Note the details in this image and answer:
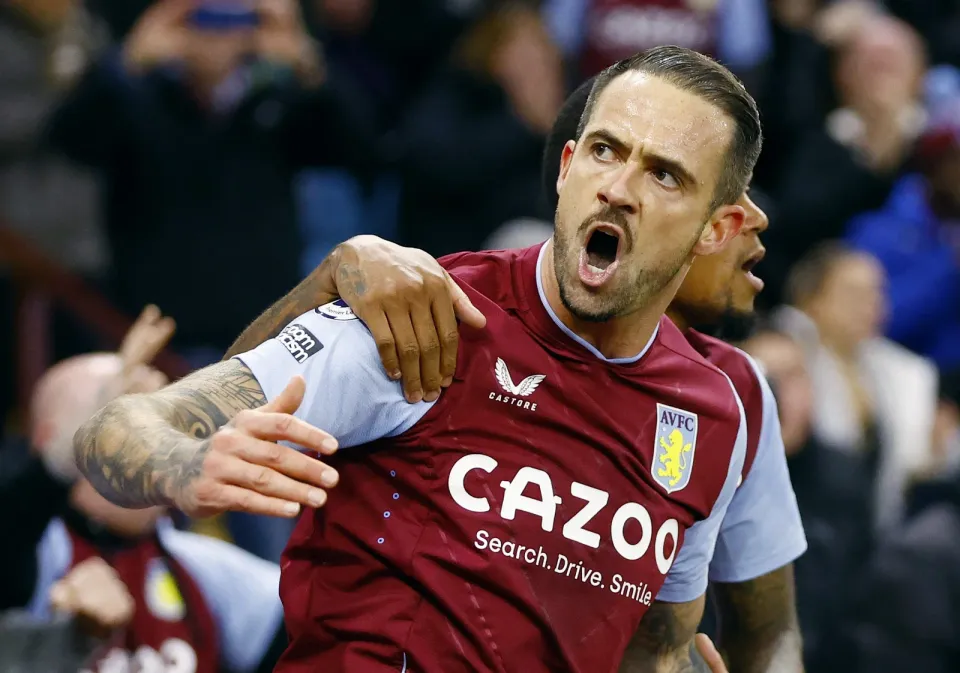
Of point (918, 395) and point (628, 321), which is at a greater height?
point (628, 321)

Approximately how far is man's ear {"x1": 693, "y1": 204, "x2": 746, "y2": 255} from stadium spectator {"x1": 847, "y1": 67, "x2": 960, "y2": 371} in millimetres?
4109

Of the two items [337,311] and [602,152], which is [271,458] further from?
[602,152]

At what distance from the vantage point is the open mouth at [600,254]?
274cm

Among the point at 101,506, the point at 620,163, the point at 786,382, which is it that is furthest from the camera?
the point at 786,382

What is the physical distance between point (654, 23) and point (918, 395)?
1.86m

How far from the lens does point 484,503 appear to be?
270 centimetres

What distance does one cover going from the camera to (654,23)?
6.65m

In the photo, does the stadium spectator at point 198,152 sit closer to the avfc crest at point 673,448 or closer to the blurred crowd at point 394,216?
the blurred crowd at point 394,216

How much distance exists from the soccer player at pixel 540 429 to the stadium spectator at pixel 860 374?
10.9ft

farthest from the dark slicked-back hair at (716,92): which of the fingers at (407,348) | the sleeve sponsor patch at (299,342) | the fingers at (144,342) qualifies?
the fingers at (144,342)

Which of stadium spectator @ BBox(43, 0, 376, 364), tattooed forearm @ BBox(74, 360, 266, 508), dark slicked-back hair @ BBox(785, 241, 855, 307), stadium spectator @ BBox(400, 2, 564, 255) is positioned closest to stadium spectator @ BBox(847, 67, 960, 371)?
dark slicked-back hair @ BBox(785, 241, 855, 307)

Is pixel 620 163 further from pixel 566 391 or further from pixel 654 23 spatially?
pixel 654 23

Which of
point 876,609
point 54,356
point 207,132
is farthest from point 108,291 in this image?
point 876,609

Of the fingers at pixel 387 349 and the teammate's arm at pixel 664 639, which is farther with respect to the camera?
the teammate's arm at pixel 664 639
